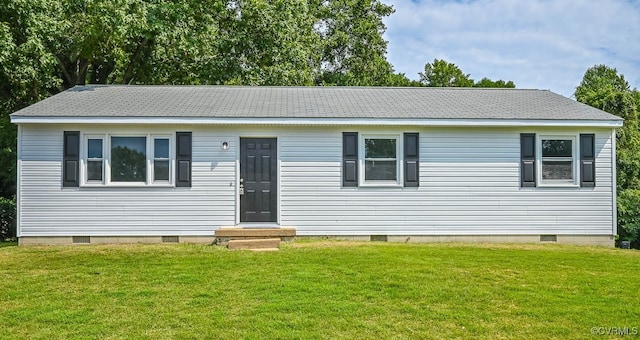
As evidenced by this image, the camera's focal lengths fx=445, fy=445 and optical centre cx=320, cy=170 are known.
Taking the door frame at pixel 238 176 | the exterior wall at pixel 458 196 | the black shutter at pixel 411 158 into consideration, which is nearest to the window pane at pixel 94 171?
the door frame at pixel 238 176

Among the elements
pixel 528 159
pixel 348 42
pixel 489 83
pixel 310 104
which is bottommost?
pixel 528 159

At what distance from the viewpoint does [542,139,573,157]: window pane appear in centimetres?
939

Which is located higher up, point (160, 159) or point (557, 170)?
point (160, 159)

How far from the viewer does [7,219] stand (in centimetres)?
1122

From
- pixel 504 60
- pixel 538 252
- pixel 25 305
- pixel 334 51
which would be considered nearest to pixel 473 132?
pixel 538 252

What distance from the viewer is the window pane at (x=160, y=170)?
9.09 metres

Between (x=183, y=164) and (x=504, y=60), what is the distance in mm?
25220

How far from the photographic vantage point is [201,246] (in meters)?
8.70

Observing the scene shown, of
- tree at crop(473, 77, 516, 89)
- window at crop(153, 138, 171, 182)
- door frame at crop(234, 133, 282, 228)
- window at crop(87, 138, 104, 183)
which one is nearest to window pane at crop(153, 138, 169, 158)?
window at crop(153, 138, 171, 182)

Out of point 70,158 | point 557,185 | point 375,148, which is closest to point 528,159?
point 557,185

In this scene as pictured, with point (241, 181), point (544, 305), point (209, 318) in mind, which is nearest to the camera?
point (209, 318)

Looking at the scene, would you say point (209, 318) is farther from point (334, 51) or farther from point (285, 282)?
point (334, 51)

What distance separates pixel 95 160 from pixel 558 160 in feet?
31.5

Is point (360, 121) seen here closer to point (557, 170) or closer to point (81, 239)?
point (557, 170)
